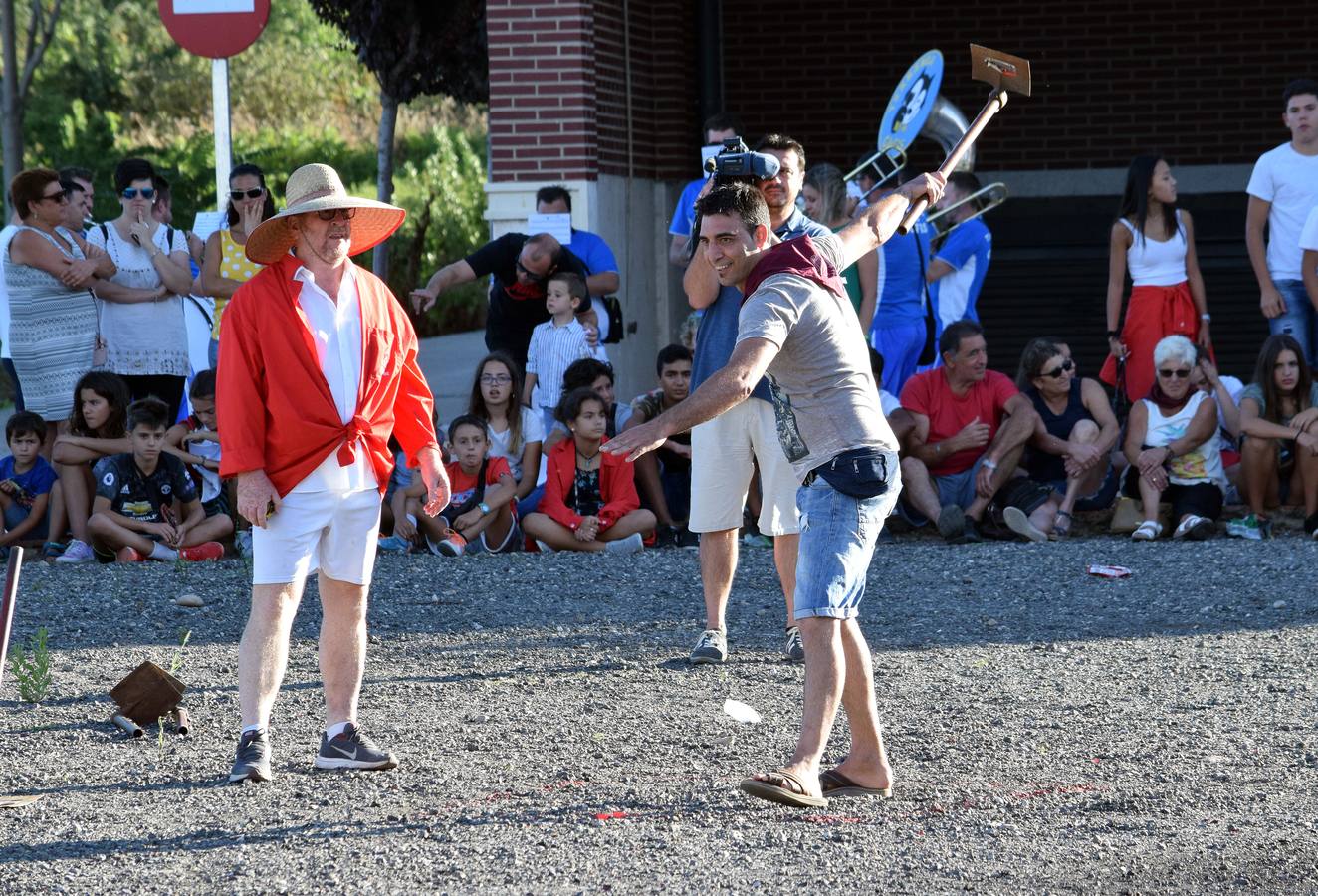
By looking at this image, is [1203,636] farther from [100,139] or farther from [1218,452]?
[100,139]

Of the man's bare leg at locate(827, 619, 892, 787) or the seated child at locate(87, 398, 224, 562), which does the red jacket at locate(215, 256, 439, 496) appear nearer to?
the man's bare leg at locate(827, 619, 892, 787)

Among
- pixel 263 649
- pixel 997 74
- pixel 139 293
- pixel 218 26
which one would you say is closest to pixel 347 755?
pixel 263 649

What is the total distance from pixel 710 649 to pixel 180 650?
2049 millimetres

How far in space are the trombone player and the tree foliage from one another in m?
5.70

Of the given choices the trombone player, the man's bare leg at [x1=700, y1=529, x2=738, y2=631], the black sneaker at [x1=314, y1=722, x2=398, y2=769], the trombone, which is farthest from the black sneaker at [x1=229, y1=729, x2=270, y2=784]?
the trombone

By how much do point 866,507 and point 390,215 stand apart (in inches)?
69.4

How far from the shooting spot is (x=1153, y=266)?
33.0 ft

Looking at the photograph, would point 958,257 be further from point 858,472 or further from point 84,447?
→ point 858,472

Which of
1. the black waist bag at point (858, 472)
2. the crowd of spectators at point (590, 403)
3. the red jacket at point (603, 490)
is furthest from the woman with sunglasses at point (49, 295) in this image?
the black waist bag at point (858, 472)

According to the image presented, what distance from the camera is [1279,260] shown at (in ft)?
32.9

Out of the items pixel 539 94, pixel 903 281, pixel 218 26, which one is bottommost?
pixel 903 281

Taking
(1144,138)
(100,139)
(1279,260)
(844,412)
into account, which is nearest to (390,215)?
(844,412)

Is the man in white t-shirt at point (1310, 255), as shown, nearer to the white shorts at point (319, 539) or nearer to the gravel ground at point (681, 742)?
the gravel ground at point (681, 742)

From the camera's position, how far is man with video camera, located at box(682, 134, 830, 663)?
237 inches
